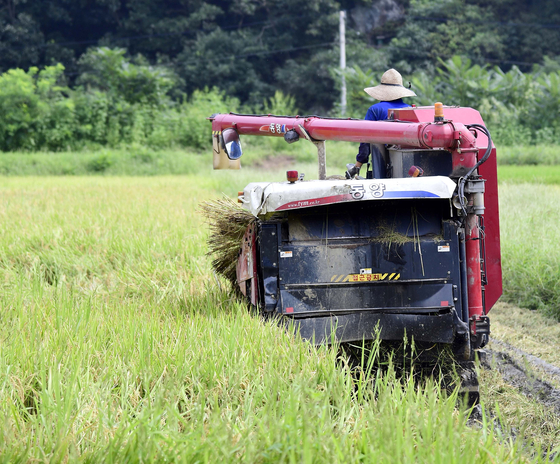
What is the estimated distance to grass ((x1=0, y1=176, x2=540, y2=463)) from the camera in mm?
2295

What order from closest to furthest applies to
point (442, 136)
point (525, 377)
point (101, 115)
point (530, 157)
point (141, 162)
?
point (442, 136) < point (525, 377) < point (530, 157) < point (141, 162) < point (101, 115)

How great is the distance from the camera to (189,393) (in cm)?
314

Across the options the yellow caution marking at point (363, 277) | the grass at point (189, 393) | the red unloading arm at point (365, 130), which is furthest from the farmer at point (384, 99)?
→ the grass at point (189, 393)

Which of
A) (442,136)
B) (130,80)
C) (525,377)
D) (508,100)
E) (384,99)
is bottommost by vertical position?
(525,377)

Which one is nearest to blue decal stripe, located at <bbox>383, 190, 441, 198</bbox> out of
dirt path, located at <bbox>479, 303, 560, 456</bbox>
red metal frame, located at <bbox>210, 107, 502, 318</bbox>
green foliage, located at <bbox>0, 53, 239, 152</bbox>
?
red metal frame, located at <bbox>210, 107, 502, 318</bbox>

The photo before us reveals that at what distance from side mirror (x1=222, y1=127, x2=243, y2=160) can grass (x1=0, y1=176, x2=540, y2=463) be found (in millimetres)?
1111

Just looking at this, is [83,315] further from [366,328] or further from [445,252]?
[445,252]

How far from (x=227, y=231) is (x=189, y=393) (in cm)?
209

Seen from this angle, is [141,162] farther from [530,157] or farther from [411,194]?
[411,194]

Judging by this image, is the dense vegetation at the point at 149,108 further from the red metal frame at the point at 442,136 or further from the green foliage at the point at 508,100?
the red metal frame at the point at 442,136

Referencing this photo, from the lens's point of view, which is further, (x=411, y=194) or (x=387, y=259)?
(x=387, y=259)

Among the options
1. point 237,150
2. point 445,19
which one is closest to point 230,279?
point 237,150

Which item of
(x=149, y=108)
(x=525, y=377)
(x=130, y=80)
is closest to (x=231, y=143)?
(x=525, y=377)

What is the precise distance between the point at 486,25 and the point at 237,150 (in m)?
33.9
